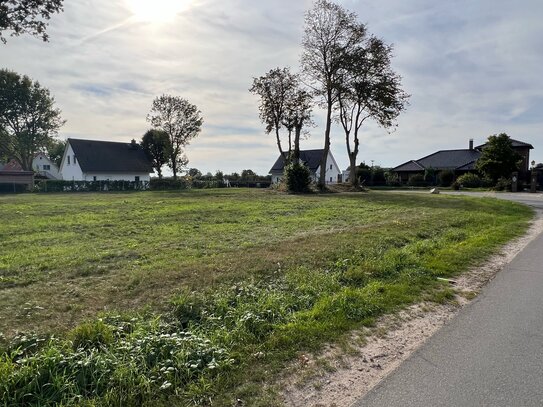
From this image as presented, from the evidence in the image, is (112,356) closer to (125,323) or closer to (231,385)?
(125,323)

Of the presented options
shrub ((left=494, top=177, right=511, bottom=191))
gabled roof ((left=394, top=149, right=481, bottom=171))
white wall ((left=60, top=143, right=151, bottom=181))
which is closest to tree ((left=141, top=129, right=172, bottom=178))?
white wall ((left=60, top=143, right=151, bottom=181))

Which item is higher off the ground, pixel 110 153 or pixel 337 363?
pixel 110 153

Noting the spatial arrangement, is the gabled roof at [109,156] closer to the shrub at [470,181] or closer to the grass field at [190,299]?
the shrub at [470,181]

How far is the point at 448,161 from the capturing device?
66.3m

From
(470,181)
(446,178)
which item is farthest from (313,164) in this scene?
(470,181)

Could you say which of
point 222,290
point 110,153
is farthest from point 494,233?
point 110,153

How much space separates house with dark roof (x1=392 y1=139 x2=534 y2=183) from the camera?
61.0 m

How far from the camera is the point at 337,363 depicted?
3854 millimetres

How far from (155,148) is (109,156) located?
24.4ft

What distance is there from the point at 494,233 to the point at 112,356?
39.2ft

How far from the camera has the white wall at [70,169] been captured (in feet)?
194

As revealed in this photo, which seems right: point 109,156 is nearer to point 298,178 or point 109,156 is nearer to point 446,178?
point 298,178

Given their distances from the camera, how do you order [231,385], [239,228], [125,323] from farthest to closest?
[239,228]
[125,323]
[231,385]

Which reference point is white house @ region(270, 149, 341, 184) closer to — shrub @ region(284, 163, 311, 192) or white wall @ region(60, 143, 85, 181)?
white wall @ region(60, 143, 85, 181)
